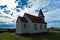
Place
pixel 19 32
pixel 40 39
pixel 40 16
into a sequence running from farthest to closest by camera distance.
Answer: pixel 40 16 → pixel 19 32 → pixel 40 39

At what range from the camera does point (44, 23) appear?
157 ft

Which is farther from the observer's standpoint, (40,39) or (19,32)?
(19,32)

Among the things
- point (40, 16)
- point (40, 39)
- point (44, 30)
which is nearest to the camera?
point (40, 39)

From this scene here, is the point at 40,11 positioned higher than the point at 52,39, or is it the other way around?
the point at 40,11

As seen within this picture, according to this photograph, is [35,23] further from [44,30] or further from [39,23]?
[44,30]

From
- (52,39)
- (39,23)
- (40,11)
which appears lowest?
(52,39)

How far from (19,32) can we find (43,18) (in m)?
14.4

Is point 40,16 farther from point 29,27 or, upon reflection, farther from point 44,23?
point 29,27

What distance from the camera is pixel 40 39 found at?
31328 mm

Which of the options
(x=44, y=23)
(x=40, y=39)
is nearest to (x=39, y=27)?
(x=44, y=23)

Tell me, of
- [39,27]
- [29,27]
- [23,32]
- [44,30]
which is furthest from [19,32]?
[44,30]

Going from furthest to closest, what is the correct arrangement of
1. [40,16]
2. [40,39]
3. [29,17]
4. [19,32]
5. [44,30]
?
[40,16] → [44,30] → [29,17] → [19,32] → [40,39]

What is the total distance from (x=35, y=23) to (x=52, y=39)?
12041 millimetres

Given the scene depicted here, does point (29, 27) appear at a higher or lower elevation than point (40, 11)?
lower
